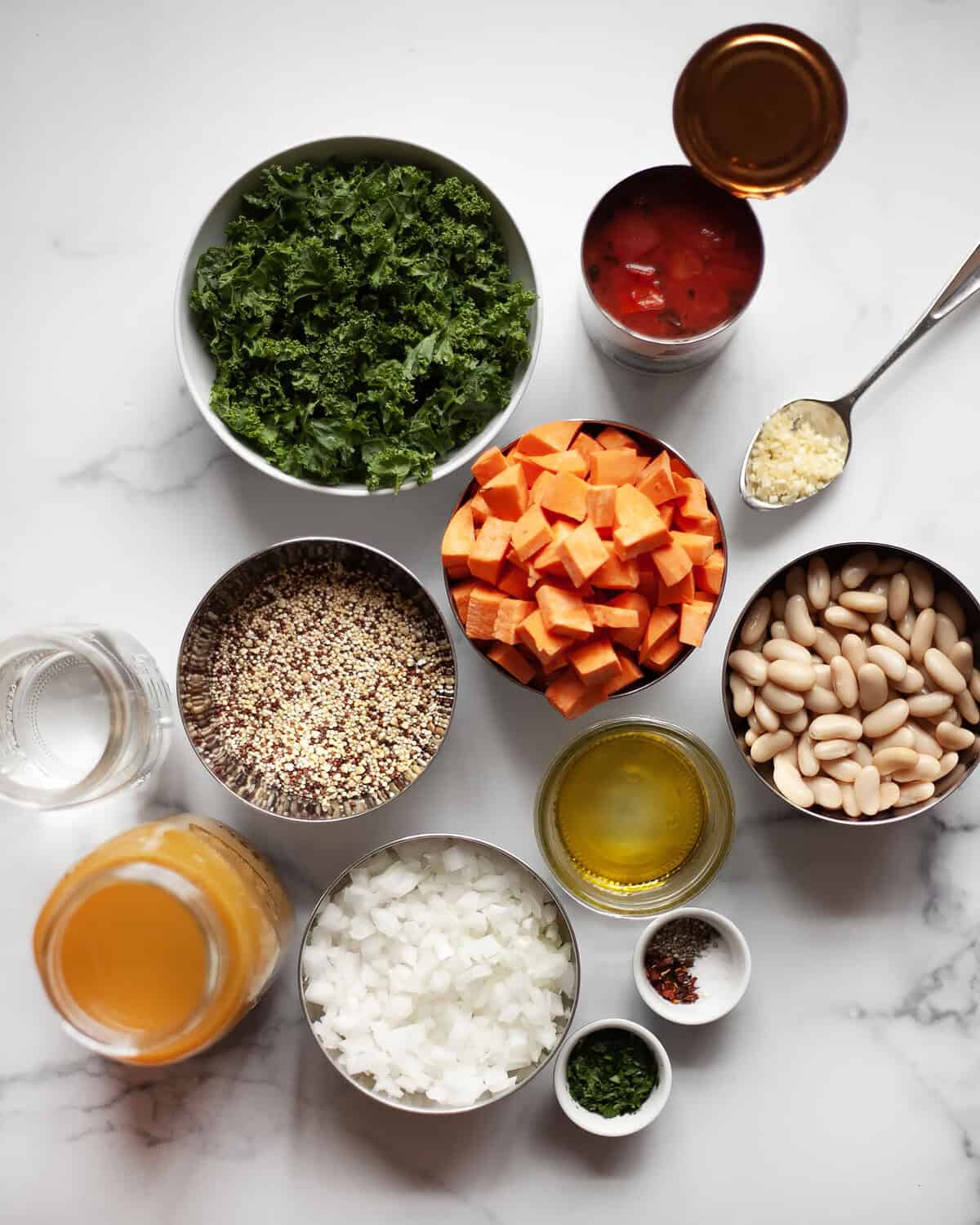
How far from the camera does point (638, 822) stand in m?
1.66

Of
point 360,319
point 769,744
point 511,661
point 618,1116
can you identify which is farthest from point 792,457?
point 618,1116

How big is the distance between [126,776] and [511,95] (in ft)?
4.25

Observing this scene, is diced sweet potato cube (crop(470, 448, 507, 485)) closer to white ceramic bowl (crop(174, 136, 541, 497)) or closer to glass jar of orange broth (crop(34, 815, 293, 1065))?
white ceramic bowl (crop(174, 136, 541, 497))

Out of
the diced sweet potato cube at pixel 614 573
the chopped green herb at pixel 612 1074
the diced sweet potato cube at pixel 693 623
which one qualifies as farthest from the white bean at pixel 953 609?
the chopped green herb at pixel 612 1074

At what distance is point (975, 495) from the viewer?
1.70 metres

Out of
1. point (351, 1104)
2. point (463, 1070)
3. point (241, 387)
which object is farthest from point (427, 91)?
point (351, 1104)

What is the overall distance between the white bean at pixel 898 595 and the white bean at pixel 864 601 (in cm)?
2

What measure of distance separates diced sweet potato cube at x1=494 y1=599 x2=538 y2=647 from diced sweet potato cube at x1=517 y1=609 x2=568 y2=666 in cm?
2

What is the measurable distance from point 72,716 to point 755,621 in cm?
109

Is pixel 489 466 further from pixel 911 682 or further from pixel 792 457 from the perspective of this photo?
pixel 911 682

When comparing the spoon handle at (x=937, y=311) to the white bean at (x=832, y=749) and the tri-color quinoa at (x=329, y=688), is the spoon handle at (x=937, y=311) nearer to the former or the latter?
the white bean at (x=832, y=749)

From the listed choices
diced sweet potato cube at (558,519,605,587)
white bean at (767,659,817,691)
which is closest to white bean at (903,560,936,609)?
white bean at (767,659,817,691)

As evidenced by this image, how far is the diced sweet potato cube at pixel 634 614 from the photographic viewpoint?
1423 mm

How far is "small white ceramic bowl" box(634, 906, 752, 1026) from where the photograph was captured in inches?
62.2
